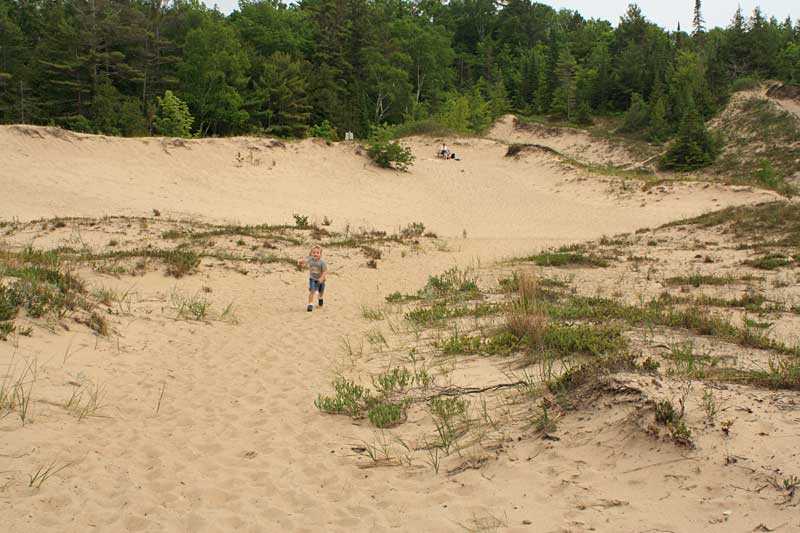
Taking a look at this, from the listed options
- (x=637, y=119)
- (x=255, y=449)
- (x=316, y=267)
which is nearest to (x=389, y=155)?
(x=316, y=267)

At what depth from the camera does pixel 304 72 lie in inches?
2183

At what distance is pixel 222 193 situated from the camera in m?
25.9

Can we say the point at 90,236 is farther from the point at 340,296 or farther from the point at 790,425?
the point at 790,425

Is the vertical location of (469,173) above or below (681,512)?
above

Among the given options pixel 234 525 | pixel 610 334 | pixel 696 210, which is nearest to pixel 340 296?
pixel 610 334

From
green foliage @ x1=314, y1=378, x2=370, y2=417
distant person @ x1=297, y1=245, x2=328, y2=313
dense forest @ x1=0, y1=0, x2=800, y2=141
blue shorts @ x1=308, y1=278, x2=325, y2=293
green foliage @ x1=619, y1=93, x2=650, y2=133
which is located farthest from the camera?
green foliage @ x1=619, y1=93, x2=650, y2=133

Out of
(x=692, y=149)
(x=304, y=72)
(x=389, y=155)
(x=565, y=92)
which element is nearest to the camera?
(x=389, y=155)

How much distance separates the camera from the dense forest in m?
44.9

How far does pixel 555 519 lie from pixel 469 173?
31.7m

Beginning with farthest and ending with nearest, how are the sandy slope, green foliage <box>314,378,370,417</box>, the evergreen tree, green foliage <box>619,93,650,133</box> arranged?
the evergreen tree
green foliage <box>619,93,650,133</box>
green foliage <box>314,378,370,417</box>
the sandy slope

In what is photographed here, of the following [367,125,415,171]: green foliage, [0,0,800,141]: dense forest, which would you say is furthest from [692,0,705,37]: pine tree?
[367,125,415,171]: green foliage

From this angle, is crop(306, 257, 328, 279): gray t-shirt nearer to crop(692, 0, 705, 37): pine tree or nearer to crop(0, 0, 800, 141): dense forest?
crop(0, 0, 800, 141): dense forest

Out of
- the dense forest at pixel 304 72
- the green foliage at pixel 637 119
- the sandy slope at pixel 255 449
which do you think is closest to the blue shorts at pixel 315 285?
the sandy slope at pixel 255 449

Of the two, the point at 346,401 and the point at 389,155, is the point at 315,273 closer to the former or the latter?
the point at 346,401
